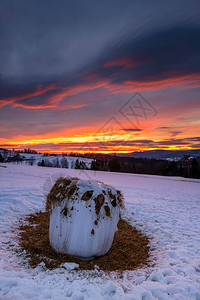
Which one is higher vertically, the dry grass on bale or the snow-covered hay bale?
the snow-covered hay bale

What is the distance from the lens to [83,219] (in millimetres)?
4688

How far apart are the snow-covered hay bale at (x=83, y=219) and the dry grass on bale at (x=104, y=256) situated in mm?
213

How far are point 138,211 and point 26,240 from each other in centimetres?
673

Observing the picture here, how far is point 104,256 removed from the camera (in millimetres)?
5047

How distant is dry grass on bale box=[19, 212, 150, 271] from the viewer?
4.61 meters

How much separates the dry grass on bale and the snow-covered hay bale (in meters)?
0.21

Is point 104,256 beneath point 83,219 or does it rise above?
beneath

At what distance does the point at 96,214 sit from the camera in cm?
472

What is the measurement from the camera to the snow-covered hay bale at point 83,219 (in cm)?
468

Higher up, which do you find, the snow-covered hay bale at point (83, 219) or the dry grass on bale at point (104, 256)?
the snow-covered hay bale at point (83, 219)

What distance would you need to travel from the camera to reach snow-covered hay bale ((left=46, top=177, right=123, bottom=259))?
15.3 feet

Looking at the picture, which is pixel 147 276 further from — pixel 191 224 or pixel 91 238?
pixel 191 224

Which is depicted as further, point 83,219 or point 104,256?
point 104,256

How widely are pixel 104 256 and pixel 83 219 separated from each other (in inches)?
53.4
